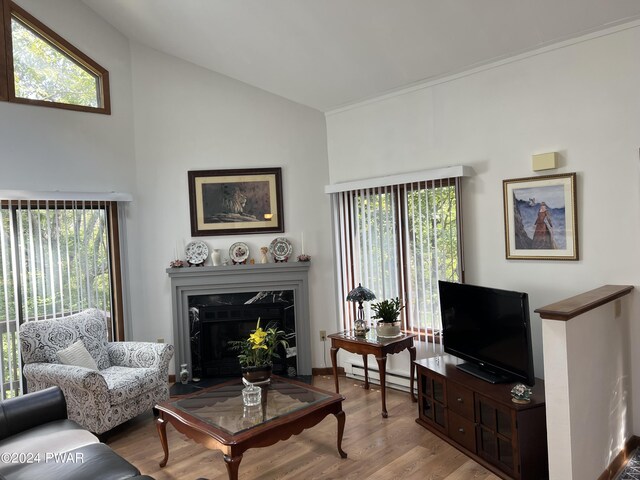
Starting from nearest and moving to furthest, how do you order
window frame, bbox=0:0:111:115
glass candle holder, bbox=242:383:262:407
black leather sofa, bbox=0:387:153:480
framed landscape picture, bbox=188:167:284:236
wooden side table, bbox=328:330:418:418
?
black leather sofa, bbox=0:387:153:480, glass candle holder, bbox=242:383:262:407, wooden side table, bbox=328:330:418:418, window frame, bbox=0:0:111:115, framed landscape picture, bbox=188:167:284:236

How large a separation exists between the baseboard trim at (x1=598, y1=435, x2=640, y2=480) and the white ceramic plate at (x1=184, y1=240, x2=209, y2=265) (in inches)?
156

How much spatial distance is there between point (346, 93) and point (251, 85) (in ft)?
3.80

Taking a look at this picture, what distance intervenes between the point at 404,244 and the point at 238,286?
186 cm

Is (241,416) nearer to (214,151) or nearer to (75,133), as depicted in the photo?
(214,151)

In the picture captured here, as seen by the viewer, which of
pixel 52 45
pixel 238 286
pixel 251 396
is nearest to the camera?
pixel 251 396

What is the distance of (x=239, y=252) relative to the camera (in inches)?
203

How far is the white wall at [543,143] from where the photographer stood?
3.21 meters

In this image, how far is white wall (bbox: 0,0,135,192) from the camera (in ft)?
14.2

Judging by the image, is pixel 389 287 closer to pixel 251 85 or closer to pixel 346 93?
pixel 346 93

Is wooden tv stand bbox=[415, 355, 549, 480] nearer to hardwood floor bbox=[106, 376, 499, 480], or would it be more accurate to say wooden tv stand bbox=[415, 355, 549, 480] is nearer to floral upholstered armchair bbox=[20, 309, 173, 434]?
hardwood floor bbox=[106, 376, 499, 480]

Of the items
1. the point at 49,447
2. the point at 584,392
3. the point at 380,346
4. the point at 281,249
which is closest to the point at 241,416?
the point at 49,447

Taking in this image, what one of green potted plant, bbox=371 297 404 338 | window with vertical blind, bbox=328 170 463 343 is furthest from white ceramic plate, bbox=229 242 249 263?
green potted plant, bbox=371 297 404 338

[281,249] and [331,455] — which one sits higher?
[281,249]

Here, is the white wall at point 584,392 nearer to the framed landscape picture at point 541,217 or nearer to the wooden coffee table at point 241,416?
the framed landscape picture at point 541,217
